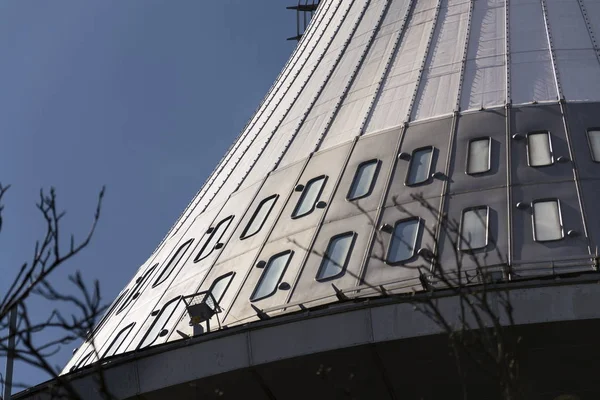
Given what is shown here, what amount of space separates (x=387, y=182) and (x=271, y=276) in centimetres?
242

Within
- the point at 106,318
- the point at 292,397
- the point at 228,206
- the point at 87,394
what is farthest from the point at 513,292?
the point at 106,318

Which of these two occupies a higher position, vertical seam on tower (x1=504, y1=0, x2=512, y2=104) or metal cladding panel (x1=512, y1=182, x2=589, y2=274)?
vertical seam on tower (x1=504, y1=0, x2=512, y2=104)

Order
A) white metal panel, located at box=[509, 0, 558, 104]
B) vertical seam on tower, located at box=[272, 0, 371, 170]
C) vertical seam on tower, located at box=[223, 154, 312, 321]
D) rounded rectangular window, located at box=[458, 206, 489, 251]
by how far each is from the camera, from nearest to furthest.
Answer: rounded rectangular window, located at box=[458, 206, 489, 251] → vertical seam on tower, located at box=[223, 154, 312, 321] → white metal panel, located at box=[509, 0, 558, 104] → vertical seam on tower, located at box=[272, 0, 371, 170]

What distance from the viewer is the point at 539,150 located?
19453 millimetres

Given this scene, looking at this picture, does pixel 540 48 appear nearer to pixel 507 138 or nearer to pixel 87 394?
pixel 507 138

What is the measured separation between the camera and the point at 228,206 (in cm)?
2272

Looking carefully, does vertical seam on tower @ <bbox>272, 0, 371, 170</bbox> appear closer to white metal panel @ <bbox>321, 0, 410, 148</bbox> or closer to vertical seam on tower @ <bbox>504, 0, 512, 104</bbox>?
white metal panel @ <bbox>321, 0, 410, 148</bbox>

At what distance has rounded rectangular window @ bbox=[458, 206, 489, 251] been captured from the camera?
1744 cm

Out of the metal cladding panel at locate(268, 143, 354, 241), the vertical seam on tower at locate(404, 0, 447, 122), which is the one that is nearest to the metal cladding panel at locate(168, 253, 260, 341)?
the metal cladding panel at locate(268, 143, 354, 241)

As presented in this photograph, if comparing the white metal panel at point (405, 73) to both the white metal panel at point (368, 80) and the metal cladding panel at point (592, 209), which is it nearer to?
the white metal panel at point (368, 80)

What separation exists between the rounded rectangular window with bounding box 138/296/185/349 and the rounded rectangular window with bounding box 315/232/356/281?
102 inches

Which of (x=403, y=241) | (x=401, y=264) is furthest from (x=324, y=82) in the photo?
(x=401, y=264)

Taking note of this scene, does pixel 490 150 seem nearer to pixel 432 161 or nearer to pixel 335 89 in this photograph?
pixel 432 161

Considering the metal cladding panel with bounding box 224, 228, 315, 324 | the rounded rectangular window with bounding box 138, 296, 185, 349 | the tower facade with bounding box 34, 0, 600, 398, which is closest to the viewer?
the tower facade with bounding box 34, 0, 600, 398
